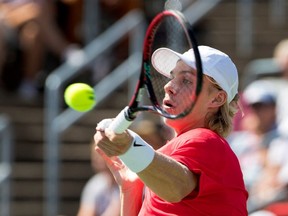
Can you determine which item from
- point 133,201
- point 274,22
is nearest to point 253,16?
point 274,22

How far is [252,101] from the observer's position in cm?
989

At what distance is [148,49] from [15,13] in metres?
7.39

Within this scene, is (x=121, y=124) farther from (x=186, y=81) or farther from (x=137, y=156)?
(x=186, y=81)

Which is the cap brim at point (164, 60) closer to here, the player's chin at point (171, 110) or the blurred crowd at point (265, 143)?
the player's chin at point (171, 110)

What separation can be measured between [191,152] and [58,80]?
A: 20.7 ft

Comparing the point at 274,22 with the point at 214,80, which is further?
the point at 274,22

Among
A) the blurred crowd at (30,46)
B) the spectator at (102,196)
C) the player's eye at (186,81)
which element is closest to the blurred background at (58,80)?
the blurred crowd at (30,46)

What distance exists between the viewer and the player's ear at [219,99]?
5051mm

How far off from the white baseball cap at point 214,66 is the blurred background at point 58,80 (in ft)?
18.2

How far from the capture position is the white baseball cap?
5008 millimetres

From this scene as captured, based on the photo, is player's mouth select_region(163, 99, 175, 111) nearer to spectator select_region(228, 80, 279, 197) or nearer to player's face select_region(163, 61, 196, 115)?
player's face select_region(163, 61, 196, 115)

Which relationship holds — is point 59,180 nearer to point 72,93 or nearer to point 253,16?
point 253,16

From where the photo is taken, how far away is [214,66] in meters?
5.02

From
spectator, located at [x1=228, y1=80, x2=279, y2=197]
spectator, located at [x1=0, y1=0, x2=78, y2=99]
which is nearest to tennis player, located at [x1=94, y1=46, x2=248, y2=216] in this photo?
spectator, located at [x1=228, y1=80, x2=279, y2=197]
